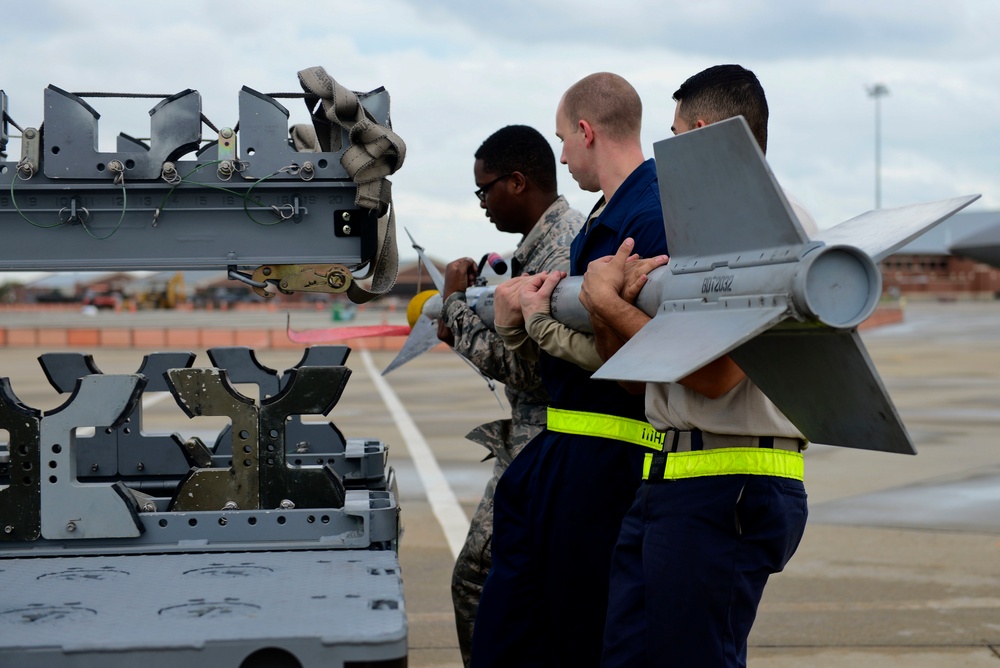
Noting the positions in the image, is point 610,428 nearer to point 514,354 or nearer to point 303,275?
point 514,354

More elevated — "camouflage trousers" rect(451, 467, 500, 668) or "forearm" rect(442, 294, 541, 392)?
"forearm" rect(442, 294, 541, 392)

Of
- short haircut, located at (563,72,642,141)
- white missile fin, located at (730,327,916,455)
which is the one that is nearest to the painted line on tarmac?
short haircut, located at (563,72,642,141)

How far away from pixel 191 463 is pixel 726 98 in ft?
7.02

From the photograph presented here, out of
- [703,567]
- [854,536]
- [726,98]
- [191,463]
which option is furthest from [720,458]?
[854,536]

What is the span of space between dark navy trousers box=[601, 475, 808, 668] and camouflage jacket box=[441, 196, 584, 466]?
1.16 metres

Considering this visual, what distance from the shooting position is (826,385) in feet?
7.90

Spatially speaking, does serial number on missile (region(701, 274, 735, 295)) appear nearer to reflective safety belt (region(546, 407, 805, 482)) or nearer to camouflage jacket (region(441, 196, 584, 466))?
reflective safety belt (region(546, 407, 805, 482))

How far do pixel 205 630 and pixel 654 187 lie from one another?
5.84 ft

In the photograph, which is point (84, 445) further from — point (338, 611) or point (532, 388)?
point (338, 611)

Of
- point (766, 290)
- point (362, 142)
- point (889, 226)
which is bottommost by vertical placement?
point (766, 290)

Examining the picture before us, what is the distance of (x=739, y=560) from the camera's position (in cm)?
262

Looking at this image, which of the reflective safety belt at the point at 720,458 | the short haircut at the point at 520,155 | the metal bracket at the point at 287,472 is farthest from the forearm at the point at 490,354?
the reflective safety belt at the point at 720,458

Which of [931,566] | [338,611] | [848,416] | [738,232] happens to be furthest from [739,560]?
[931,566]

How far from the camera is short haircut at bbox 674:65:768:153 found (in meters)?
2.82
